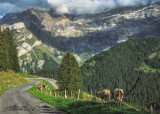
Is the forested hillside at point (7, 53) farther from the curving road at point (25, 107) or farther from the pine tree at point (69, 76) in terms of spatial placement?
the curving road at point (25, 107)

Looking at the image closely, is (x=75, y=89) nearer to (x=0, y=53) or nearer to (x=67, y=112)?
(x=0, y=53)

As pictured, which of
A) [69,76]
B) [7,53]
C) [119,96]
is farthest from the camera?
[7,53]

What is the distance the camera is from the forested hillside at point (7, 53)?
75188 millimetres

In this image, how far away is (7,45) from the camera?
84.4 m

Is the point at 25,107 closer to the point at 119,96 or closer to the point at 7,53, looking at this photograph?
the point at 119,96

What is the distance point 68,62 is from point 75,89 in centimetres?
1095

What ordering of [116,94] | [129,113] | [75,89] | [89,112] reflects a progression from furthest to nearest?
1. [75,89]
2. [116,94]
3. [89,112]
4. [129,113]

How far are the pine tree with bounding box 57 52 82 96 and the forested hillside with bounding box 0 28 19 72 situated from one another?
2275 centimetres

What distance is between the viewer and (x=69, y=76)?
7212cm

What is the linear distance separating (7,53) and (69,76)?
30898 mm

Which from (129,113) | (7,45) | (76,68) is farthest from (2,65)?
(129,113)

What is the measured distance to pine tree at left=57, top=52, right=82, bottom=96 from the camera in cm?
7069

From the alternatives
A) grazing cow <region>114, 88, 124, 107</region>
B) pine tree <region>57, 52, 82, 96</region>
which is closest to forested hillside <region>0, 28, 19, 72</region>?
pine tree <region>57, 52, 82, 96</region>

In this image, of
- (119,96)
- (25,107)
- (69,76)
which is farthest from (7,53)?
(119,96)
